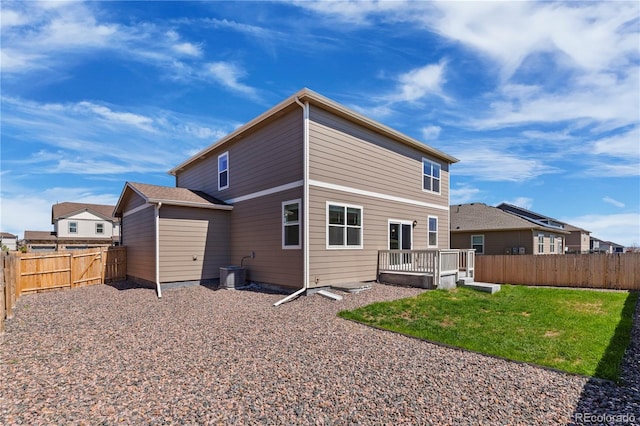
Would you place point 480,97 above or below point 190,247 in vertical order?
above

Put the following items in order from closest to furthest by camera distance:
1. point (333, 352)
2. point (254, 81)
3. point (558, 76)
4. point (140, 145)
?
1. point (333, 352)
2. point (558, 76)
3. point (254, 81)
4. point (140, 145)

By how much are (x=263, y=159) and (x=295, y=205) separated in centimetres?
253

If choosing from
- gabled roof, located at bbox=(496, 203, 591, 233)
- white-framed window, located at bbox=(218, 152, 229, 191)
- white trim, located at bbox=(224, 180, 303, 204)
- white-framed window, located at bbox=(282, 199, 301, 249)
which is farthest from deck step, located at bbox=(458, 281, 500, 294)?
gabled roof, located at bbox=(496, 203, 591, 233)

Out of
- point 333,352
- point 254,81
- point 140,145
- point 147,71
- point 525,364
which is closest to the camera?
point 525,364

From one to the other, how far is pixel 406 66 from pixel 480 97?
3.35 meters

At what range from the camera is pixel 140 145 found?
15406 millimetres

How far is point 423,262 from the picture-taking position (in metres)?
11.2

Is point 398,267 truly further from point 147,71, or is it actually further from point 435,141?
point 147,71

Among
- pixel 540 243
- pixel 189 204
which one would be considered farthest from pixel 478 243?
pixel 189 204

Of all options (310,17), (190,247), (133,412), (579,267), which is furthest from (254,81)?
(579,267)

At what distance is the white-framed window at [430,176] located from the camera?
14812mm

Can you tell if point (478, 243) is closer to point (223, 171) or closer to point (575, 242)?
point (223, 171)

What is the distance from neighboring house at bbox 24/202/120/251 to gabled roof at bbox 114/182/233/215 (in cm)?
2510

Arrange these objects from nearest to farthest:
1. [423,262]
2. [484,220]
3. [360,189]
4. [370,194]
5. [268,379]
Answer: [268,379]
[423,262]
[360,189]
[370,194]
[484,220]
